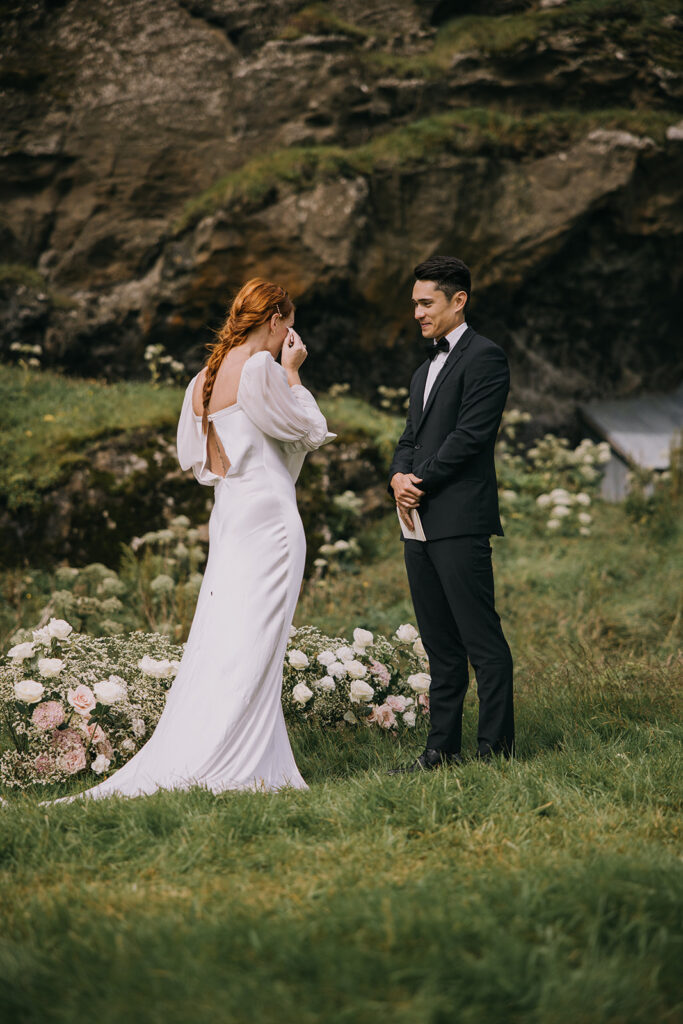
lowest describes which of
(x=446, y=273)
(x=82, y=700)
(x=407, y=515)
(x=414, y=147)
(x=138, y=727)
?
(x=138, y=727)

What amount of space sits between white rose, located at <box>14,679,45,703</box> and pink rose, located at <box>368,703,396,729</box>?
180 cm

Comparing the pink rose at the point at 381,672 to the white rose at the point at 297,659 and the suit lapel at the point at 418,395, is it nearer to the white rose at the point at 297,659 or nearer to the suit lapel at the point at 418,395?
the white rose at the point at 297,659

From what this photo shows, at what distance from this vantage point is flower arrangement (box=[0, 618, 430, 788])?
4.39 metres

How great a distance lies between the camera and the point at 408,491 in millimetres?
4277

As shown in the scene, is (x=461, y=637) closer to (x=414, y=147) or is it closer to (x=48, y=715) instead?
(x=48, y=715)

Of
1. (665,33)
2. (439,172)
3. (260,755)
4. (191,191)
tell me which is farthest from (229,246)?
(260,755)

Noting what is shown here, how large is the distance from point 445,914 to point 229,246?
33.3 feet

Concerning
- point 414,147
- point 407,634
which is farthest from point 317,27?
point 407,634

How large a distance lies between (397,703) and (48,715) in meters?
1.88

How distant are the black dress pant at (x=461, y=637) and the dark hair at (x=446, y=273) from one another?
4.06 ft

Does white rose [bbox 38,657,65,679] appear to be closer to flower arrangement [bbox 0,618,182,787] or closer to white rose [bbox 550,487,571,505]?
flower arrangement [bbox 0,618,182,787]

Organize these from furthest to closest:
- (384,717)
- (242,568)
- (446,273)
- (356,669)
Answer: (384,717) < (356,669) < (446,273) < (242,568)

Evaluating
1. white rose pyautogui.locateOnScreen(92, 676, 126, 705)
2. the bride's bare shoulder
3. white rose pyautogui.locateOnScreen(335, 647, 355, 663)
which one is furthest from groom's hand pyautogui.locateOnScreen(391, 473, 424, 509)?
white rose pyautogui.locateOnScreen(92, 676, 126, 705)

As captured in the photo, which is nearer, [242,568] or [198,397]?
[242,568]
